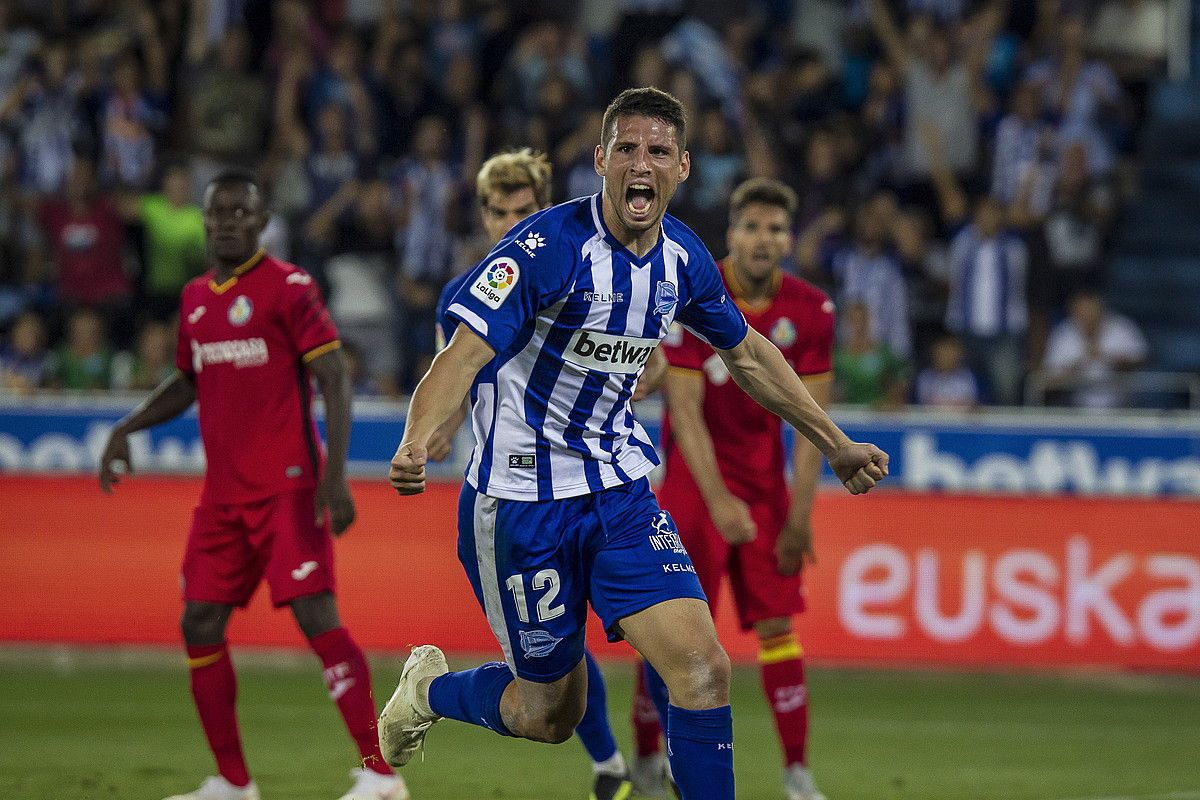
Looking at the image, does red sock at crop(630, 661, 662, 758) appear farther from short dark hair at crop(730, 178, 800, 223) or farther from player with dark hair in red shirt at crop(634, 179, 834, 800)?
short dark hair at crop(730, 178, 800, 223)

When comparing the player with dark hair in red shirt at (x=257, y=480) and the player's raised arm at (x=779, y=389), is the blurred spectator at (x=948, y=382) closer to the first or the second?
the player with dark hair in red shirt at (x=257, y=480)

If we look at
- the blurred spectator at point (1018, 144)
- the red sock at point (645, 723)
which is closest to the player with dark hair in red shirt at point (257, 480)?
the red sock at point (645, 723)

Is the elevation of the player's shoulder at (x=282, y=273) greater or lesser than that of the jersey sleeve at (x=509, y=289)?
greater

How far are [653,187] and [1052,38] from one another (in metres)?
12.7

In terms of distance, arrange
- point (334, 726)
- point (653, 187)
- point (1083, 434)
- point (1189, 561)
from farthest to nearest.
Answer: point (1083, 434), point (1189, 561), point (334, 726), point (653, 187)

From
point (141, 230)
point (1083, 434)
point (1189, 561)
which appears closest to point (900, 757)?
point (1189, 561)

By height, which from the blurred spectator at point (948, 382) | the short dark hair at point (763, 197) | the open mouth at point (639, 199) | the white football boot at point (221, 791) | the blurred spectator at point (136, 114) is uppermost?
the blurred spectator at point (136, 114)

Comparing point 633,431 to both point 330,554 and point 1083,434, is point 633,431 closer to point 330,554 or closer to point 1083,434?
point 330,554

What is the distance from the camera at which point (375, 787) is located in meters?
7.02

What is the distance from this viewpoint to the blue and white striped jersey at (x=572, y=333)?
17.2 ft

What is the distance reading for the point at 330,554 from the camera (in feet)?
24.0

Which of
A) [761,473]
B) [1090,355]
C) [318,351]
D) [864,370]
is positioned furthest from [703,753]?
[1090,355]

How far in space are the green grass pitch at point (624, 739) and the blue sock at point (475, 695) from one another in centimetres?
140

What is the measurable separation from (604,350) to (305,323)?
2.17 meters
